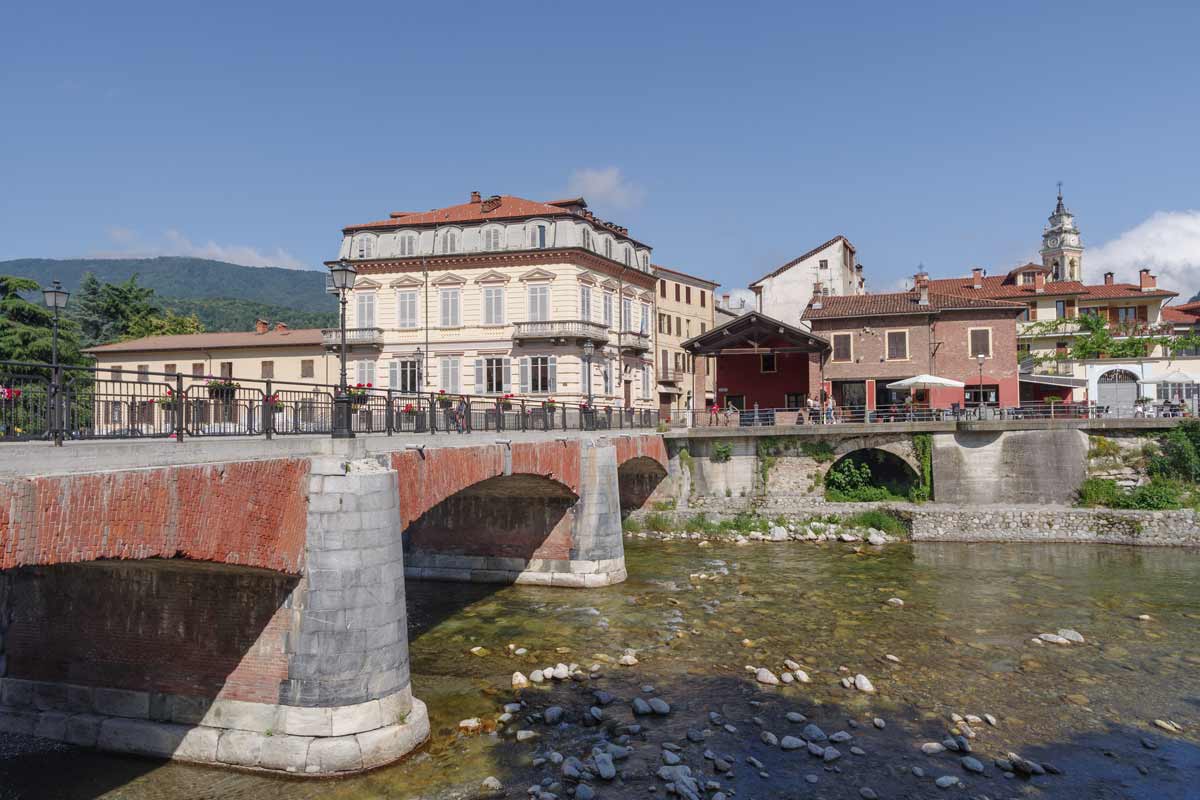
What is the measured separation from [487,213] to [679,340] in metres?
19.1

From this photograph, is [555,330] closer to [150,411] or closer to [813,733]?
[813,733]

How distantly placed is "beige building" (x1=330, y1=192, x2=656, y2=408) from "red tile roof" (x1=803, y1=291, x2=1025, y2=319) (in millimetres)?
12864

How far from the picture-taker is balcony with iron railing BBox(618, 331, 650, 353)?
4644 cm

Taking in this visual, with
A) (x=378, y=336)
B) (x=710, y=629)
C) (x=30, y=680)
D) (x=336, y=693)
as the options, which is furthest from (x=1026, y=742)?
(x=378, y=336)

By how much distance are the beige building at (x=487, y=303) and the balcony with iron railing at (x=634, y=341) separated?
2.04ft

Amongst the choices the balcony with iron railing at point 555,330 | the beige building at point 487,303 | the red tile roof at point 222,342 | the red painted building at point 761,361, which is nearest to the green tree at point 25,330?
the red tile roof at point 222,342

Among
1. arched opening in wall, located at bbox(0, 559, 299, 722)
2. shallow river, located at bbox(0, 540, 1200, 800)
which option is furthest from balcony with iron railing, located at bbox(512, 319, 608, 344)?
arched opening in wall, located at bbox(0, 559, 299, 722)

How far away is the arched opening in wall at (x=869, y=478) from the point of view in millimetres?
35031

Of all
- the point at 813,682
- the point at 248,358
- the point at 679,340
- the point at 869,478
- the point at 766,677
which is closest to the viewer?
the point at 813,682

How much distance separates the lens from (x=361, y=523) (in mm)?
12172

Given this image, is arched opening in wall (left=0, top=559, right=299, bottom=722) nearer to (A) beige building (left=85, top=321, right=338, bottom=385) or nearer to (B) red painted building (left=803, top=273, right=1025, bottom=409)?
(A) beige building (left=85, top=321, right=338, bottom=385)

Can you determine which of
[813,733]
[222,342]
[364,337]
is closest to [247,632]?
[813,733]

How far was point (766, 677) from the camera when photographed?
15.9 metres

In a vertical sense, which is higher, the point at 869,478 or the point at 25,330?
the point at 25,330
